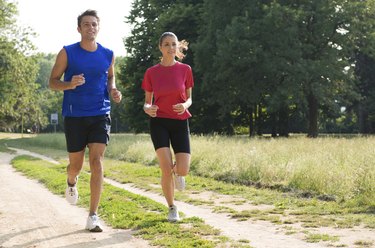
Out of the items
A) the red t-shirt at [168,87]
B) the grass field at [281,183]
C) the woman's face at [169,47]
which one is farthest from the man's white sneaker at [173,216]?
the woman's face at [169,47]

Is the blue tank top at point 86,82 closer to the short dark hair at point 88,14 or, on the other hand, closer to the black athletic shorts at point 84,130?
the black athletic shorts at point 84,130

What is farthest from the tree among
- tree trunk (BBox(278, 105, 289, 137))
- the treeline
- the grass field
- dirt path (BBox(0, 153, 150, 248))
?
dirt path (BBox(0, 153, 150, 248))

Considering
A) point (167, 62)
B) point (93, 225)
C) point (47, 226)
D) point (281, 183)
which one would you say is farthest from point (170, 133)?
point (281, 183)

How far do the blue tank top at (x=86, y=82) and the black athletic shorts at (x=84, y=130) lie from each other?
0.22 feet

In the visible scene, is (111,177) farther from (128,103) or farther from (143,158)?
(128,103)

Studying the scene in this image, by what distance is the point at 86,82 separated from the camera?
19.3 feet

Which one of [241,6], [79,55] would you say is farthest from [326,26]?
[79,55]

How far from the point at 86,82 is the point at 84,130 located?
1.84 feet

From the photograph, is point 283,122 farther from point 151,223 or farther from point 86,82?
point 86,82

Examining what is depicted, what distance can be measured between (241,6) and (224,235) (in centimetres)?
2891

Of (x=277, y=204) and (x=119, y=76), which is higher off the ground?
(x=119, y=76)

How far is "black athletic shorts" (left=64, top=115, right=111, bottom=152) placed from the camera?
5.95 meters

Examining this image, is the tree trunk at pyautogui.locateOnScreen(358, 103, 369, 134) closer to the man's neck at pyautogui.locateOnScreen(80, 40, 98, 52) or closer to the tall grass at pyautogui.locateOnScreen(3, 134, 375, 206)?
the tall grass at pyautogui.locateOnScreen(3, 134, 375, 206)

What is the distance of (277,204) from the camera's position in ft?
26.4
